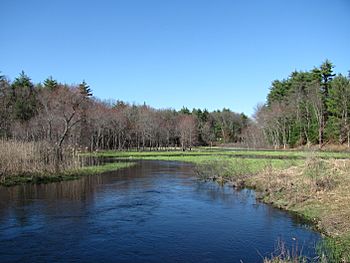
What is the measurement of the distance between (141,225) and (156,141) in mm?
77249

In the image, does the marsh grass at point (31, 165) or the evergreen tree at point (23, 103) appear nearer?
the marsh grass at point (31, 165)

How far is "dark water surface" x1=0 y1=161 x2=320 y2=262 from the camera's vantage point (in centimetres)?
1220

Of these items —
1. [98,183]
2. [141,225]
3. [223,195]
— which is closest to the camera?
[141,225]

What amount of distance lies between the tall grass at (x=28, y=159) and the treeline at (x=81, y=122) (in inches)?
84.8

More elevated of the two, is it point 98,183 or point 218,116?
point 218,116

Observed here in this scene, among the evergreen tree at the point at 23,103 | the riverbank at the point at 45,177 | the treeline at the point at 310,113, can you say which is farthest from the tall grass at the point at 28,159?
the treeline at the point at 310,113

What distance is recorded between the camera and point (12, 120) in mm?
62531

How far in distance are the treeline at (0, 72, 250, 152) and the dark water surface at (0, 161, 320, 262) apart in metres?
14.0

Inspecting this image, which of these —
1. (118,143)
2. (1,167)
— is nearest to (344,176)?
(1,167)

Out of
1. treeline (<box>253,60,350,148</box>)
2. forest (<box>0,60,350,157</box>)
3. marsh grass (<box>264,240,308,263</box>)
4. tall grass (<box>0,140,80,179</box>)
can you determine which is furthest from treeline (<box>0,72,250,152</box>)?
marsh grass (<box>264,240,308,263</box>)

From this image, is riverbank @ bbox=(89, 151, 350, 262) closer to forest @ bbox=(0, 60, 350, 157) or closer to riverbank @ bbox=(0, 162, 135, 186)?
riverbank @ bbox=(0, 162, 135, 186)

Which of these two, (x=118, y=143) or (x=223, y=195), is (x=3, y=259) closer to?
(x=223, y=195)

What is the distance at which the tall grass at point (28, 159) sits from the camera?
27156 millimetres

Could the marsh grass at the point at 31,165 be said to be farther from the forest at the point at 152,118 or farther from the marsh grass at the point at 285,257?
the marsh grass at the point at 285,257
